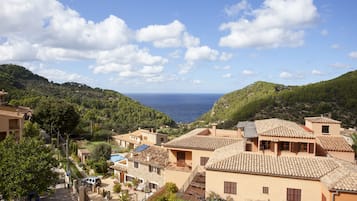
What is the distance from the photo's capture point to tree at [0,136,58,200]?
21172 mm

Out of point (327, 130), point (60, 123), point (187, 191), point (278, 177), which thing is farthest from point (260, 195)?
point (60, 123)

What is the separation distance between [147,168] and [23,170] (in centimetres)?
1224

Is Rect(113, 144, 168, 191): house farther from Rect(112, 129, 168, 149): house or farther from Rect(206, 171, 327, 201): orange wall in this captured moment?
Rect(112, 129, 168, 149): house

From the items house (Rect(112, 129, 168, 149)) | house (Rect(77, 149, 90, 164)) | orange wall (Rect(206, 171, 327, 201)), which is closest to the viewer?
orange wall (Rect(206, 171, 327, 201))

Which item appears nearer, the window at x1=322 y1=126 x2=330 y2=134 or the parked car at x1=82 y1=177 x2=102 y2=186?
the window at x1=322 y1=126 x2=330 y2=134

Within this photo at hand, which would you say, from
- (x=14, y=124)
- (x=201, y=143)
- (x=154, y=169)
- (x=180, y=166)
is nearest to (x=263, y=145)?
(x=201, y=143)

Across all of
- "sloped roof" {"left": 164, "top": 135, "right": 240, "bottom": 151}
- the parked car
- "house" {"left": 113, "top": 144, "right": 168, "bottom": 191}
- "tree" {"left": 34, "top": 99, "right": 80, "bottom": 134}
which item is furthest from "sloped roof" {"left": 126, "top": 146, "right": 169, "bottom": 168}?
"tree" {"left": 34, "top": 99, "right": 80, "bottom": 134}

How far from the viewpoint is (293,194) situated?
62.5 ft

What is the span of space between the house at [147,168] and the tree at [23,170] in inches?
371

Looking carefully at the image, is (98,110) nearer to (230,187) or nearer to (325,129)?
(325,129)

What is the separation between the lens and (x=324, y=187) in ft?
57.6

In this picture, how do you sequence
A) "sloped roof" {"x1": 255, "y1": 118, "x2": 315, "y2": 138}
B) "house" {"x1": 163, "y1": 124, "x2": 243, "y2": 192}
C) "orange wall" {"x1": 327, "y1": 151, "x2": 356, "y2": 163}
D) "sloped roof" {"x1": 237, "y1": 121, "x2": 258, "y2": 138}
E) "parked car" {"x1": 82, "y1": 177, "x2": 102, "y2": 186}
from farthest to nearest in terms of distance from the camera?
"parked car" {"x1": 82, "y1": 177, "x2": 102, "y2": 186}, "house" {"x1": 163, "y1": 124, "x2": 243, "y2": 192}, "orange wall" {"x1": 327, "y1": 151, "x2": 356, "y2": 163}, "sloped roof" {"x1": 237, "y1": 121, "x2": 258, "y2": 138}, "sloped roof" {"x1": 255, "y1": 118, "x2": 315, "y2": 138}

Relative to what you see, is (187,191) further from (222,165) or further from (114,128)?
(114,128)

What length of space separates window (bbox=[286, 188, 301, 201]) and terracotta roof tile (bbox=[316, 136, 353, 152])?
591 centimetres
